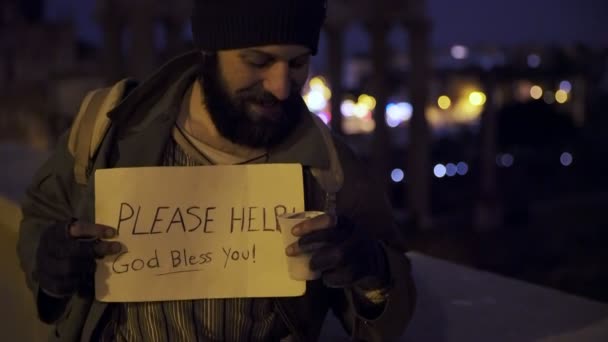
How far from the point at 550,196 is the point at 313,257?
880 inches

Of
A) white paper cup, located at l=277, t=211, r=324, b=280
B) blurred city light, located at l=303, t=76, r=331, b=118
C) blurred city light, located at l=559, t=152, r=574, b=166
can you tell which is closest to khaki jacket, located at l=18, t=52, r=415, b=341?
white paper cup, located at l=277, t=211, r=324, b=280

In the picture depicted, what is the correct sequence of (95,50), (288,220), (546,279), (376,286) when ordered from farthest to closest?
(95,50) → (546,279) → (376,286) → (288,220)

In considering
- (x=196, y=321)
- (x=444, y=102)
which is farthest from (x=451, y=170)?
(x=196, y=321)

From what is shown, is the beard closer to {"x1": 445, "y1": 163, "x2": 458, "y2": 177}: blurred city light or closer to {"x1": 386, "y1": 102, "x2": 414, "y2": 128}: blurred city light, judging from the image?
{"x1": 445, "y1": 163, "x2": 458, "y2": 177}: blurred city light

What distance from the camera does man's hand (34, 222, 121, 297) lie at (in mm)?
1856

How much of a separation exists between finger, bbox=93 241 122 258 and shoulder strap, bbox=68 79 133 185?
17cm

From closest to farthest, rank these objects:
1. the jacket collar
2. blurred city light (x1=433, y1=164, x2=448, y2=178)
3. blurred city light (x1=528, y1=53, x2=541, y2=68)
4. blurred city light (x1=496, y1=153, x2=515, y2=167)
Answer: the jacket collar
blurred city light (x1=496, y1=153, x2=515, y2=167)
blurred city light (x1=433, y1=164, x2=448, y2=178)
blurred city light (x1=528, y1=53, x2=541, y2=68)

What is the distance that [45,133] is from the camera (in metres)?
16.9

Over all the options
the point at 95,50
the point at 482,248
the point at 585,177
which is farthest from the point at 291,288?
the point at 95,50

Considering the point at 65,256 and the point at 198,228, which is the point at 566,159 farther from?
the point at 65,256

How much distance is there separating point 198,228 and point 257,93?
1.08ft

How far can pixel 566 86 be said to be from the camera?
42.1 metres

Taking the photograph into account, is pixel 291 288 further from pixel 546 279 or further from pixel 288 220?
pixel 546 279

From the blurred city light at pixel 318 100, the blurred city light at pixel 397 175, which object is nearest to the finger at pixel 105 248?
the blurred city light at pixel 397 175
